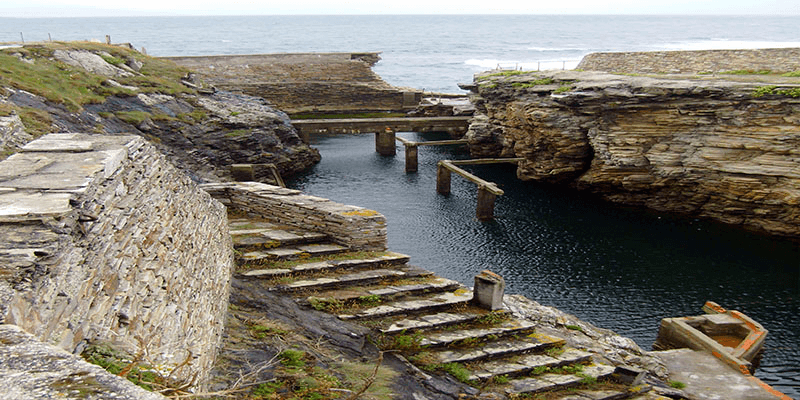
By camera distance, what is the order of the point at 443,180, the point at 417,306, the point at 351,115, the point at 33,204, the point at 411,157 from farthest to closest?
the point at 351,115
the point at 411,157
the point at 443,180
the point at 417,306
the point at 33,204

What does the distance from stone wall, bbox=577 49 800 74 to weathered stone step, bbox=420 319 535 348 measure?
26.7 metres

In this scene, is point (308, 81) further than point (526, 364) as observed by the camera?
Yes

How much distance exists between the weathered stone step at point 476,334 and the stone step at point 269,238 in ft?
13.1

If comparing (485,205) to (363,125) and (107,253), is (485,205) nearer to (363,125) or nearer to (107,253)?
(363,125)

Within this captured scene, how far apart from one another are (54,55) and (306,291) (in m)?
22.3

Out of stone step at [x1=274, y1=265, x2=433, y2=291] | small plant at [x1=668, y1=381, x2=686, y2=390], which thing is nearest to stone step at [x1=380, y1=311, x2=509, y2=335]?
stone step at [x1=274, y1=265, x2=433, y2=291]

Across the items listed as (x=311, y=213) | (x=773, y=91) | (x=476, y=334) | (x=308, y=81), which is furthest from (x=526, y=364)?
(x=308, y=81)

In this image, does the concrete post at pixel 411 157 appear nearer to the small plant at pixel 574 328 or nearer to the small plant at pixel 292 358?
the small plant at pixel 574 328

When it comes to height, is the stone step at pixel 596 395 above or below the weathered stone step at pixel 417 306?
below

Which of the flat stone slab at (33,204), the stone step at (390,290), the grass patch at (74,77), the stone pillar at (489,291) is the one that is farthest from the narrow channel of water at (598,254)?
the flat stone slab at (33,204)

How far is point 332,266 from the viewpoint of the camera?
11828 mm

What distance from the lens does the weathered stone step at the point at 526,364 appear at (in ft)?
32.6

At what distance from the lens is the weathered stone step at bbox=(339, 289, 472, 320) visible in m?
10.6

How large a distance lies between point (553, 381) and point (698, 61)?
3365 centimetres
